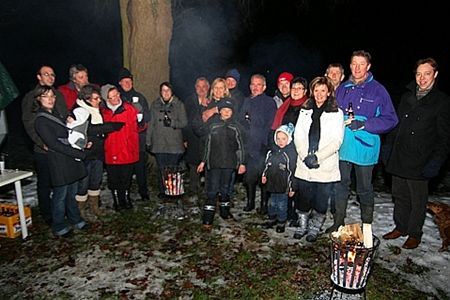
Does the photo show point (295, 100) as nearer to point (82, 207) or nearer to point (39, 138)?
point (39, 138)

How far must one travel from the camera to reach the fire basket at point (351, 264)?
362cm

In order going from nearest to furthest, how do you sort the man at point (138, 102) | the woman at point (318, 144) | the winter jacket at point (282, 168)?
1. the woman at point (318, 144)
2. the winter jacket at point (282, 168)
3. the man at point (138, 102)

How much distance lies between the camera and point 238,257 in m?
5.13

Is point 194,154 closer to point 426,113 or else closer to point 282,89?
point 282,89

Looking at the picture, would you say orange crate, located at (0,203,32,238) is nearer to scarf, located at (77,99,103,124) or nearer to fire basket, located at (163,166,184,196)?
scarf, located at (77,99,103,124)

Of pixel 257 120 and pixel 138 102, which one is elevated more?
pixel 138 102

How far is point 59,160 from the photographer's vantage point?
520 cm

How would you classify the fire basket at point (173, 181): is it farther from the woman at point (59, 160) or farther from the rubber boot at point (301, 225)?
the rubber boot at point (301, 225)

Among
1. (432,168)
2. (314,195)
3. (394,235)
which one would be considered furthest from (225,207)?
(432,168)

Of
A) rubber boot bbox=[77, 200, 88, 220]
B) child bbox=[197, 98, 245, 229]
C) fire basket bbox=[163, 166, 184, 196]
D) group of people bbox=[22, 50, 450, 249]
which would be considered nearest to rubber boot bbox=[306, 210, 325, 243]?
group of people bbox=[22, 50, 450, 249]

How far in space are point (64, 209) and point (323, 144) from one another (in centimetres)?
353

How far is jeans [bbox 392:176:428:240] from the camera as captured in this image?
5.12 m

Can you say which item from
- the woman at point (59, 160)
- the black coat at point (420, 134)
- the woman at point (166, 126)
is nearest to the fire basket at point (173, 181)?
the woman at point (166, 126)

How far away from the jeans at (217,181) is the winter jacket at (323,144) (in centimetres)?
112
